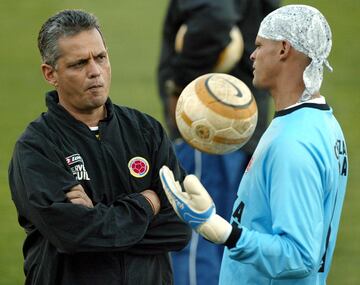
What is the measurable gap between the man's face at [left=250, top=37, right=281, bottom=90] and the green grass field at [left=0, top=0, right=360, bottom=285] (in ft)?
14.8

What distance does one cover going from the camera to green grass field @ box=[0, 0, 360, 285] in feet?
34.6

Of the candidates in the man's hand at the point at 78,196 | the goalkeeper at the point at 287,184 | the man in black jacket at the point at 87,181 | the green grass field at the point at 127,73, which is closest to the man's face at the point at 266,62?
the goalkeeper at the point at 287,184

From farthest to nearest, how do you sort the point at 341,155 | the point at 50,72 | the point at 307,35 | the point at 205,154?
the point at 205,154
the point at 50,72
the point at 341,155
the point at 307,35

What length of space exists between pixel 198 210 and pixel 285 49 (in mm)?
→ 882

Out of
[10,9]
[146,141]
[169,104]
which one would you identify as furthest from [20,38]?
[146,141]

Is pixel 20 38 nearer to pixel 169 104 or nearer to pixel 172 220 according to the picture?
pixel 169 104

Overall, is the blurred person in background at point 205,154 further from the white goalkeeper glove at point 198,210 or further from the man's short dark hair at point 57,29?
the white goalkeeper glove at point 198,210

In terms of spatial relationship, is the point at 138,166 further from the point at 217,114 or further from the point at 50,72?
the point at 50,72

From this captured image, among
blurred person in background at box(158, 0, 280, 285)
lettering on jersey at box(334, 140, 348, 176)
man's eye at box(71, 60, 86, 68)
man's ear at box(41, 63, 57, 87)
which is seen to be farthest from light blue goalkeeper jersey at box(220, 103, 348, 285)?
blurred person in background at box(158, 0, 280, 285)

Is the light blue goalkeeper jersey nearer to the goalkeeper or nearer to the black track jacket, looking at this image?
the goalkeeper

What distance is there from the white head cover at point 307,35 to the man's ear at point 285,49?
2 centimetres

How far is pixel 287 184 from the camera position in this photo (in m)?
4.94

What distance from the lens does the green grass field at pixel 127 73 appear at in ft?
34.6

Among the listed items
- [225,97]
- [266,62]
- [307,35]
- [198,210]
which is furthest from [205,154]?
[198,210]
